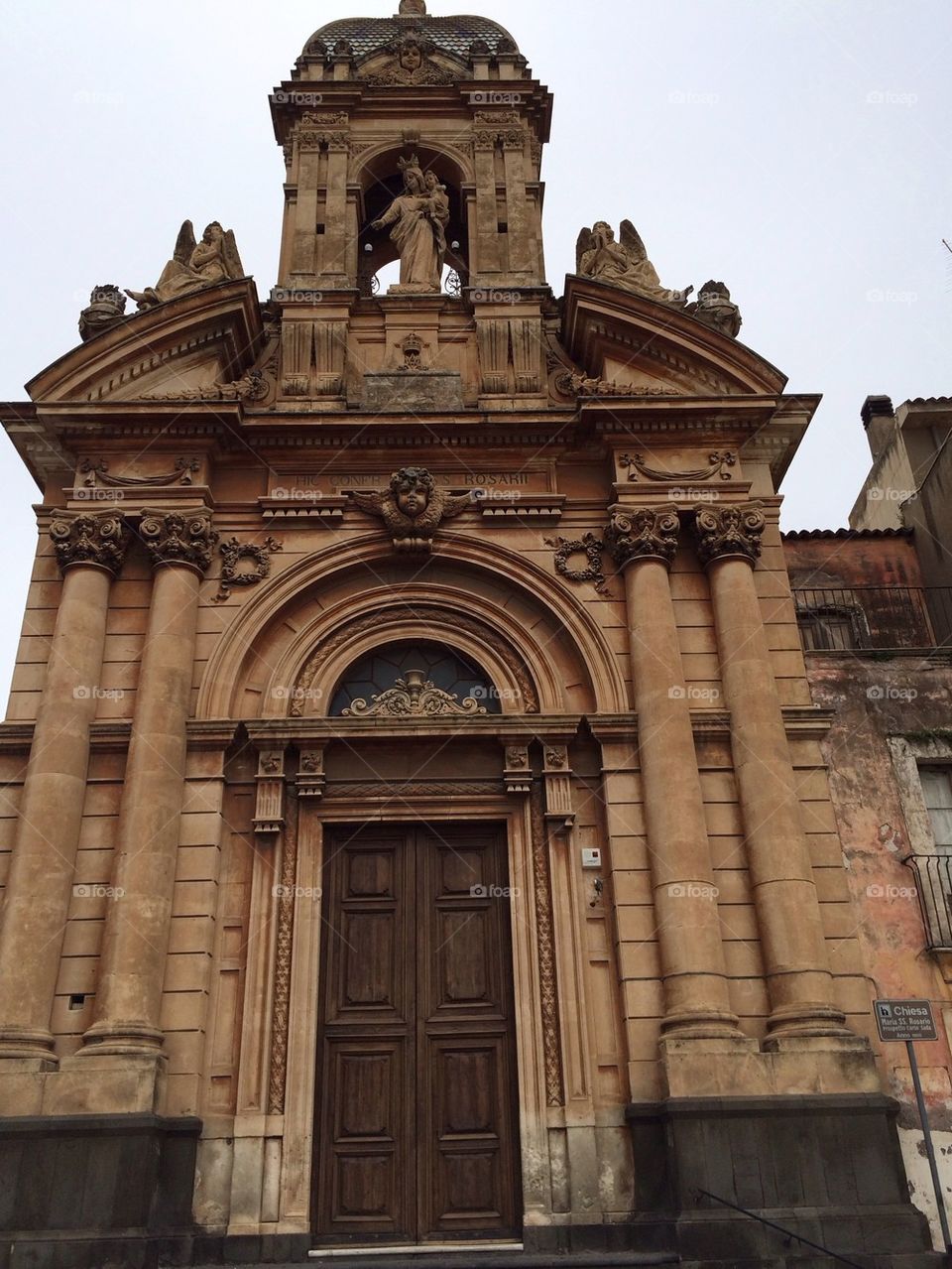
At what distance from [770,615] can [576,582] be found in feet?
7.98

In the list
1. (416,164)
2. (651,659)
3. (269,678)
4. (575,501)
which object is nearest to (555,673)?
(651,659)

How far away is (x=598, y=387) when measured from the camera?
1404 cm

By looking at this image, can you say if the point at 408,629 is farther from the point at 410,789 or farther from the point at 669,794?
the point at 669,794

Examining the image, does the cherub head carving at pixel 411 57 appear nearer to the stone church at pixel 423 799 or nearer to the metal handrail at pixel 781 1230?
the stone church at pixel 423 799

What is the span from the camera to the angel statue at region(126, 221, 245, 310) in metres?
14.8

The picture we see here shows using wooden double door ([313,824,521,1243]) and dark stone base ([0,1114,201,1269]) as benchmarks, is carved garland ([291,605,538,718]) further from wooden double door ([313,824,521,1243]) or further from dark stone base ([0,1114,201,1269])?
dark stone base ([0,1114,201,1269])

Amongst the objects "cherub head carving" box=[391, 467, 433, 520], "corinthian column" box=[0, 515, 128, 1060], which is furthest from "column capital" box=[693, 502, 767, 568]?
"corinthian column" box=[0, 515, 128, 1060]

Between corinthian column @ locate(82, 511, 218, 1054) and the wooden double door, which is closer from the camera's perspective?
corinthian column @ locate(82, 511, 218, 1054)

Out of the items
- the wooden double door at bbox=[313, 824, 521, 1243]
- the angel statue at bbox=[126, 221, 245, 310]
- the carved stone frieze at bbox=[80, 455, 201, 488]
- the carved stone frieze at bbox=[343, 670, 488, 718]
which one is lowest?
the wooden double door at bbox=[313, 824, 521, 1243]

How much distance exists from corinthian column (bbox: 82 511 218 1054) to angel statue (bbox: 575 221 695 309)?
6.71 metres

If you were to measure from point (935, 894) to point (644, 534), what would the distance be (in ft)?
18.1

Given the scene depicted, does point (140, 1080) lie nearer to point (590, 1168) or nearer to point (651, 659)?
point (590, 1168)

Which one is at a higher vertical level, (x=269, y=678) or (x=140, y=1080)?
(x=269, y=678)

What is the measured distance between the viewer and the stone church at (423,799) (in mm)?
10195
